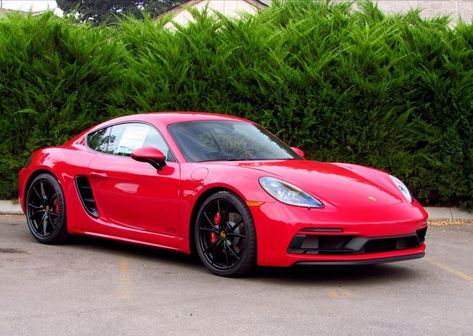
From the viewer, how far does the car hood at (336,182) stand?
6.28 m

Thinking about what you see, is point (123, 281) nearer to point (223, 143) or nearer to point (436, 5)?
point (223, 143)

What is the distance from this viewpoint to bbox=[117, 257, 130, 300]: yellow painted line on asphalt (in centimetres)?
581

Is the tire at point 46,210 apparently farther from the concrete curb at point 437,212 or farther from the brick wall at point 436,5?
the brick wall at point 436,5

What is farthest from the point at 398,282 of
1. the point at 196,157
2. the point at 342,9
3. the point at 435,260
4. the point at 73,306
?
the point at 342,9

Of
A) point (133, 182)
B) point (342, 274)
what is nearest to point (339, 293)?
point (342, 274)

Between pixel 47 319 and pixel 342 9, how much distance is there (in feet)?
29.6

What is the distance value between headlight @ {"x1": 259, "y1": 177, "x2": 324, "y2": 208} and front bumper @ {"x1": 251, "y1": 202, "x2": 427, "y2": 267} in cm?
7

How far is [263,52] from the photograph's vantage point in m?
11.2

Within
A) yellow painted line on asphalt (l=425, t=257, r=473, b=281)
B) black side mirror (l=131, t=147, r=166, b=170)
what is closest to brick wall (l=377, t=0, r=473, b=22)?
yellow painted line on asphalt (l=425, t=257, r=473, b=281)

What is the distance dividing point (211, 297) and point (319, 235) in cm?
97

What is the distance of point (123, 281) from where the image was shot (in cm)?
630

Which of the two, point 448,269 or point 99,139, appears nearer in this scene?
point 448,269

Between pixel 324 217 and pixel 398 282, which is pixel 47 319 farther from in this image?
pixel 398 282

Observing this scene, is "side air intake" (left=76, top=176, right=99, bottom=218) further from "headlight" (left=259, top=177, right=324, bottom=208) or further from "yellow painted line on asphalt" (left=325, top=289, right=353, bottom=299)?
"yellow painted line on asphalt" (left=325, top=289, right=353, bottom=299)
